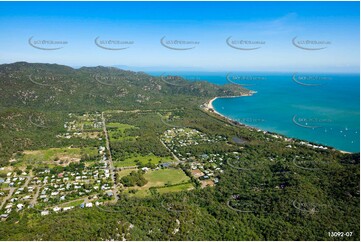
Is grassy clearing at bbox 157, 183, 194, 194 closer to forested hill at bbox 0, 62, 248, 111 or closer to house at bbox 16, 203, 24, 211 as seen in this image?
house at bbox 16, 203, 24, 211

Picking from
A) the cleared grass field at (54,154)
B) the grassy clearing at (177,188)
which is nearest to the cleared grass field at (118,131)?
the cleared grass field at (54,154)

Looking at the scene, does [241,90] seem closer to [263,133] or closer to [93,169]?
[263,133]

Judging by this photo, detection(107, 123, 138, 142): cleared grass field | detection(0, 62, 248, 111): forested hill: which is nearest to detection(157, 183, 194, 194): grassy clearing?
detection(107, 123, 138, 142): cleared grass field

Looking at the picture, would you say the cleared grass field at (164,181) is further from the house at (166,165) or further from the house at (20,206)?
the house at (20,206)

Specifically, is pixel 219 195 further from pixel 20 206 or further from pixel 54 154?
pixel 54 154

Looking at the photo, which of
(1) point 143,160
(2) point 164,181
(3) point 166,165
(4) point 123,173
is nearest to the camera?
(2) point 164,181

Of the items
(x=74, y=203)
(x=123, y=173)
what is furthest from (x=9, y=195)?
(x=123, y=173)
